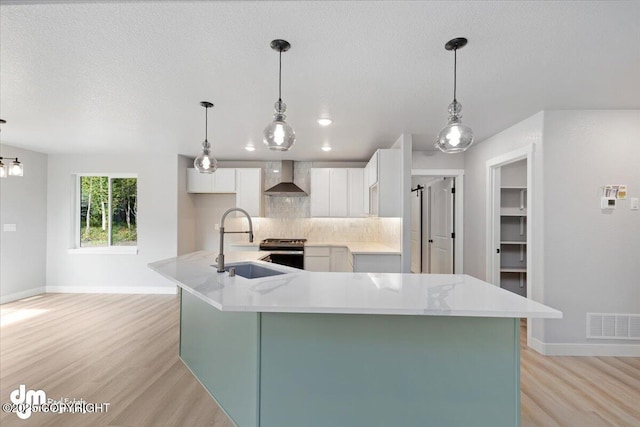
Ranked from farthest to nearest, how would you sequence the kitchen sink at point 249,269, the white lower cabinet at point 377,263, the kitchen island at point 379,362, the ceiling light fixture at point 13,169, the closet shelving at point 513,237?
the closet shelving at point 513,237
the white lower cabinet at point 377,263
the ceiling light fixture at point 13,169
the kitchen sink at point 249,269
the kitchen island at point 379,362

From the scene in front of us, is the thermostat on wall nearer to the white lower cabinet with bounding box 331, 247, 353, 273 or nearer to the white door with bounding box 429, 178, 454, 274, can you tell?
the white door with bounding box 429, 178, 454, 274

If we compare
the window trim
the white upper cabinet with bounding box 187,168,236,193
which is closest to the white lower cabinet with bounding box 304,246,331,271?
the white upper cabinet with bounding box 187,168,236,193

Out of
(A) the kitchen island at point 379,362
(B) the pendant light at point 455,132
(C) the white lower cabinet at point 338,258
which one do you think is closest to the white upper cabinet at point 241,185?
(C) the white lower cabinet at point 338,258

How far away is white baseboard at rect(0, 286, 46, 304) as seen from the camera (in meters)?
4.52

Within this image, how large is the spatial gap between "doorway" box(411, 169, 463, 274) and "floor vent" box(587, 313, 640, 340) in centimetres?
182

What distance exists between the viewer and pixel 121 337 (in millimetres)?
3326

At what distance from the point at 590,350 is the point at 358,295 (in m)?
2.92

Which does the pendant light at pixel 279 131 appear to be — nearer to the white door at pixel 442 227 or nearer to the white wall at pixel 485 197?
the white wall at pixel 485 197

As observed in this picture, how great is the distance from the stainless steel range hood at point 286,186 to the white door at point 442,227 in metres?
2.37

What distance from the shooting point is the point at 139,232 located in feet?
17.0

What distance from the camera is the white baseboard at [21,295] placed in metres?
4.52

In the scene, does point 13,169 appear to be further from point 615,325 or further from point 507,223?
point 615,325

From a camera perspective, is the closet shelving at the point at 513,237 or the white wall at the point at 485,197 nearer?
the white wall at the point at 485,197

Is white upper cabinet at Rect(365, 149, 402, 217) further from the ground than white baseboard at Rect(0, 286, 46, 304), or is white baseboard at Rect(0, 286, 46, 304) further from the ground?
white upper cabinet at Rect(365, 149, 402, 217)
